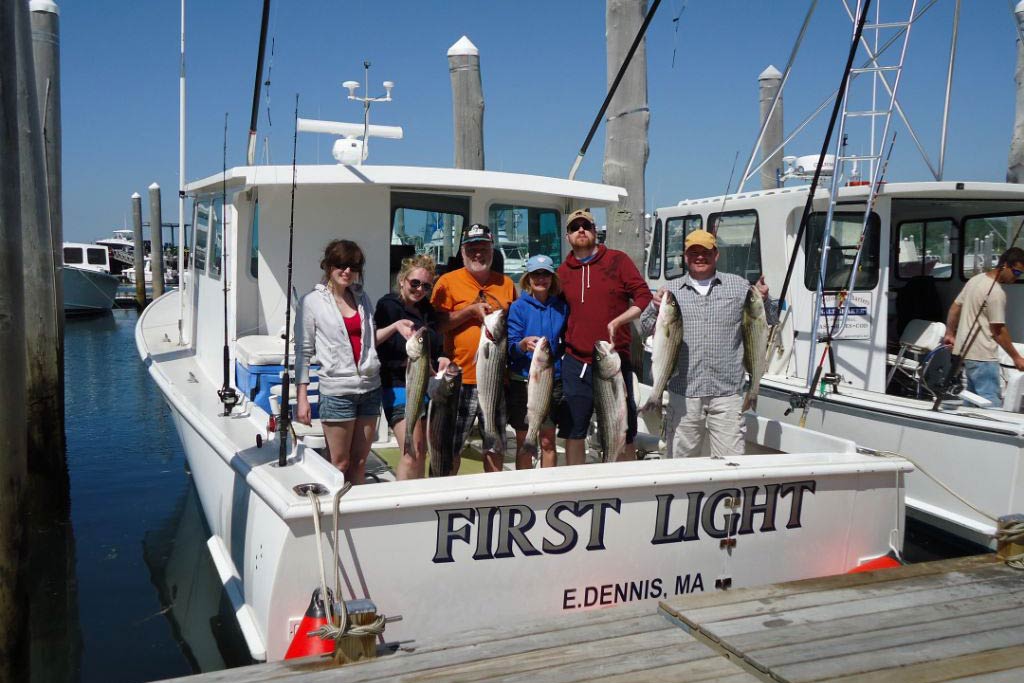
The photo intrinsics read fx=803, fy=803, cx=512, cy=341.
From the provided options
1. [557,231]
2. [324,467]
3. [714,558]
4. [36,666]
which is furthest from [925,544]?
[36,666]

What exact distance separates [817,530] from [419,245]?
12.0 feet

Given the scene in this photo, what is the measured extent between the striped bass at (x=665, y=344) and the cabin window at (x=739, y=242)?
3.89m

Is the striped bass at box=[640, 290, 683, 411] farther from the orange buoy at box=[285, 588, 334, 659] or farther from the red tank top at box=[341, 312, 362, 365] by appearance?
the orange buoy at box=[285, 588, 334, 659]

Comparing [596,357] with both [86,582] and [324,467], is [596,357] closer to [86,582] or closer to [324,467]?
[324,467]

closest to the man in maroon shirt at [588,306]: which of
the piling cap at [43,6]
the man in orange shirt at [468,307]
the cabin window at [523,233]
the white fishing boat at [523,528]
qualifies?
the man in orange shirt at [468,307]

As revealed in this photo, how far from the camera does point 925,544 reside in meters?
6.47

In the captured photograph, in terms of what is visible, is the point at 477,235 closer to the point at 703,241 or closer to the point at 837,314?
the point at 703,241

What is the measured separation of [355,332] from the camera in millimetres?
4199

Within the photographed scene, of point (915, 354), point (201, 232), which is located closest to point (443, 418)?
point (201, 232)

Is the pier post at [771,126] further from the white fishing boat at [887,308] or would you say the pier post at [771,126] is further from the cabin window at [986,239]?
the cabin window at [986,239]

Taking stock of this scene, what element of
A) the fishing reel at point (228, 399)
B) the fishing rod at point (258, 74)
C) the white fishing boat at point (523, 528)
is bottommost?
the white fishing boat at point (523, 528)

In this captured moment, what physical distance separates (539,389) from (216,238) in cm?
392

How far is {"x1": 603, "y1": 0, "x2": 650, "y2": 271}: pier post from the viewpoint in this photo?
6500mm

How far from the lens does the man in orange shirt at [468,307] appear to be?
4.38 m
